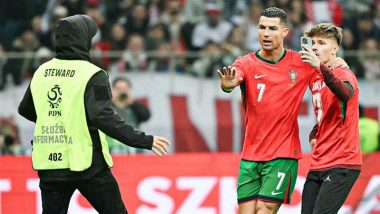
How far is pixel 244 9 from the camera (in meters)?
18.2

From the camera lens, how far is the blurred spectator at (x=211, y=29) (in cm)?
1700

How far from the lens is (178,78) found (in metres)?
15.5

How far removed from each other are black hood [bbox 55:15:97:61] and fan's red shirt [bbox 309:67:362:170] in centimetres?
213

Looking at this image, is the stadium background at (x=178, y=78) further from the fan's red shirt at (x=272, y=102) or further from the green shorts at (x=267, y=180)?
the fan's red shirt at (x=272, y=102)

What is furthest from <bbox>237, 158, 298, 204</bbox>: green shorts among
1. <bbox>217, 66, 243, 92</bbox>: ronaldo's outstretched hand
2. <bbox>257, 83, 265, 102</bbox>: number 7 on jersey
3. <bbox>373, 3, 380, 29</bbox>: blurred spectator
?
<bbox>373, 3, 380, 29</bbox>: blurred spectator

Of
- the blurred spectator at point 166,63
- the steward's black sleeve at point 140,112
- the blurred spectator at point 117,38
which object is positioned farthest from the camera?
the blurred spectator at point 117,38

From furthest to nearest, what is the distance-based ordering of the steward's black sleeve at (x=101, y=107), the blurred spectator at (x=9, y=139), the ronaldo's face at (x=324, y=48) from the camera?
1. the blurred spectator at (x=9, y=139)
2. the ronaldo's face at (x=324, y=48)
3. the steward's black sleeve at (x=101, y=107)

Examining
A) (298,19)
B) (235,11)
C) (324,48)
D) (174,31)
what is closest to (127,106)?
(174,31)

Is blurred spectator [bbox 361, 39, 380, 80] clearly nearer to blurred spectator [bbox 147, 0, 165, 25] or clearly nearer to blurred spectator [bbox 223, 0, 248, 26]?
blurred spectator [bbox 223, 0, 248, 26]

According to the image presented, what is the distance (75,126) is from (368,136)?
683cm

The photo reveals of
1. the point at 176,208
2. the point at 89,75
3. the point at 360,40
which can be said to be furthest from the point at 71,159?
the point at 360,40

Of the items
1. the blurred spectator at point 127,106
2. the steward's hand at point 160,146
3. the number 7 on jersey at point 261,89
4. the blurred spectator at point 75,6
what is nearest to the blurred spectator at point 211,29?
the blurred spectator at point 75,6

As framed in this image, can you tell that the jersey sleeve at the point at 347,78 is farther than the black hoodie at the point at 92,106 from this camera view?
Yes

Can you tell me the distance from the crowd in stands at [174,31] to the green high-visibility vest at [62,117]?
21.5 feet
